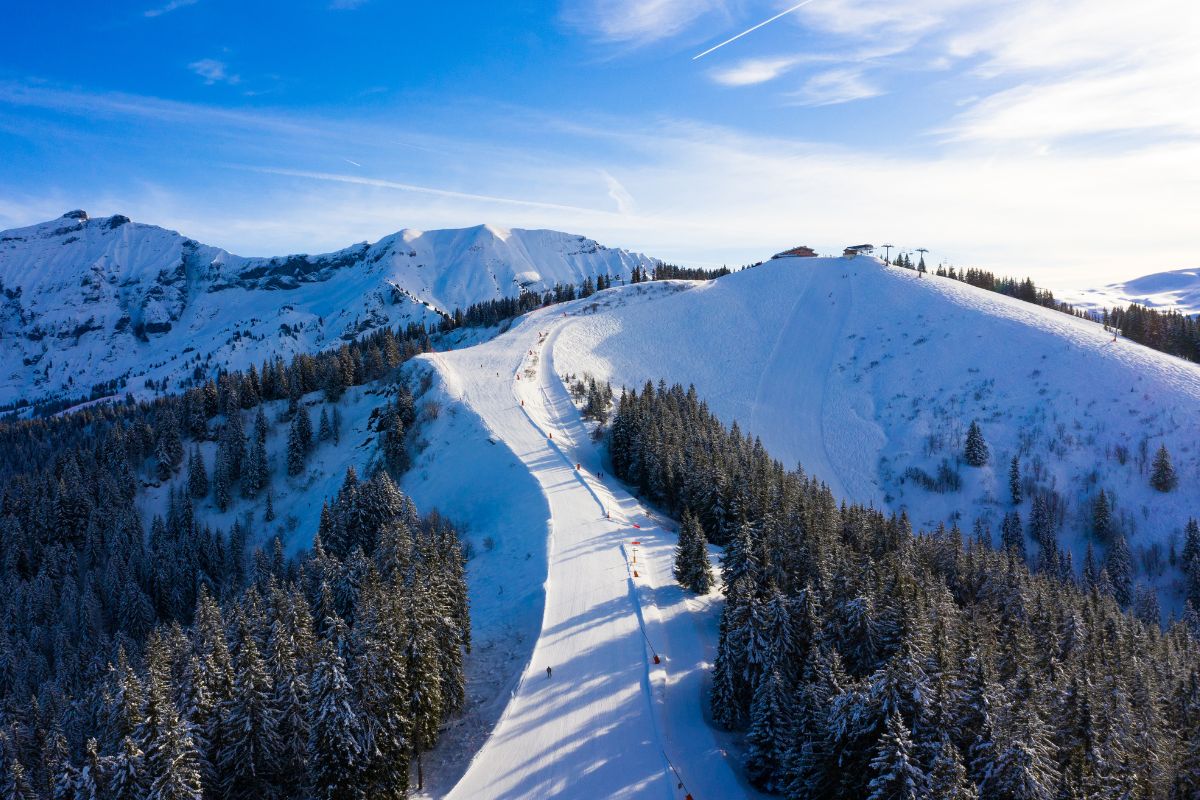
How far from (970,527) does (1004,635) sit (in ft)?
151

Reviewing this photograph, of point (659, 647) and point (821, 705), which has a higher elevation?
point (821, 705)

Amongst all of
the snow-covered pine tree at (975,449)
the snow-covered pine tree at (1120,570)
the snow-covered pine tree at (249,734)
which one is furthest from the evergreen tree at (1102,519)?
the snow-covered pine tree at (249,734)

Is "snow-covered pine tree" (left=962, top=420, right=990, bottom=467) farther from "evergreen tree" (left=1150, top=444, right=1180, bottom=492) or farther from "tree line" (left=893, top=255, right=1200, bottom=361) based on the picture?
"tree line" (left=893, top=255, right=1200, bottom=361)

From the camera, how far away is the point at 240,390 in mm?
105188

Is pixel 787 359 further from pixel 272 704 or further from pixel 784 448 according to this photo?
pixel 272 704

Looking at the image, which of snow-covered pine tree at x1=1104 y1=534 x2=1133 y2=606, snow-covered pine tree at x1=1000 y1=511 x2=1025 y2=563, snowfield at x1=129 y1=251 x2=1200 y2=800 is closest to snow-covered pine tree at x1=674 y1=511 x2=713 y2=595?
snowfield at x1=129 y1=251 x2=1200 y2=800

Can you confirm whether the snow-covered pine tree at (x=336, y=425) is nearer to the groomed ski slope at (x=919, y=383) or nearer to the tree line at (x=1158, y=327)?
the groomed ski slope at (x=919, y=383)

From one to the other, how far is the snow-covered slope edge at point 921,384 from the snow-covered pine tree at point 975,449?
A: 3.98 feet

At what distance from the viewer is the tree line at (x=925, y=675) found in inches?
868

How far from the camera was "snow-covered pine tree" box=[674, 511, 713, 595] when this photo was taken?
4684 centimetres

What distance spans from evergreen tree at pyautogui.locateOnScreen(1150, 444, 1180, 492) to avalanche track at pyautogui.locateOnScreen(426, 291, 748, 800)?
61.1 metres

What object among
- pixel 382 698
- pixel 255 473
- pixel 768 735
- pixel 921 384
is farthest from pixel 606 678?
pixel 921 384

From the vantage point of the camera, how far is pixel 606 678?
35219mm

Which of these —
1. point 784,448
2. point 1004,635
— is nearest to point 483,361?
point 784,448
